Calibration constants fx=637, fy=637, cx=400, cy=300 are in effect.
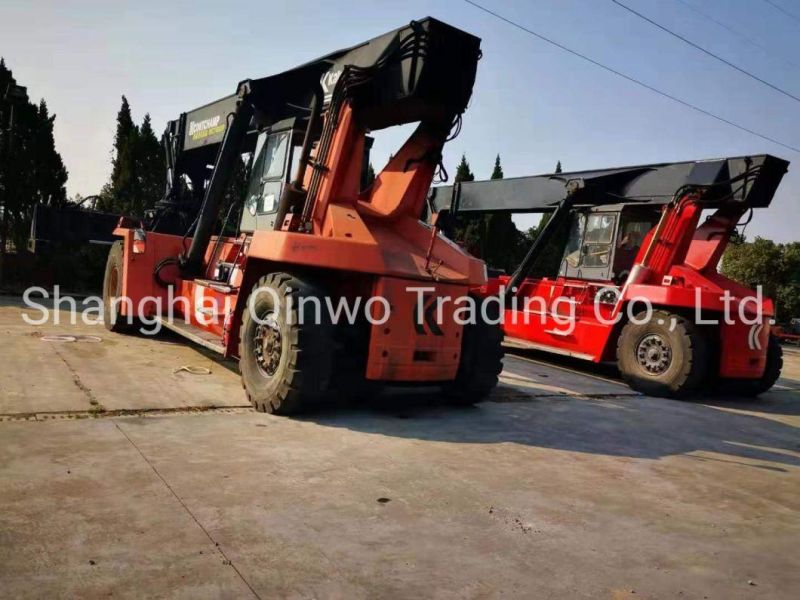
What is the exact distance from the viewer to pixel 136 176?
69.9 ft

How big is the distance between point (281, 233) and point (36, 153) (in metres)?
14.8

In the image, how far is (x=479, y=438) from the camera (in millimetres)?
5238

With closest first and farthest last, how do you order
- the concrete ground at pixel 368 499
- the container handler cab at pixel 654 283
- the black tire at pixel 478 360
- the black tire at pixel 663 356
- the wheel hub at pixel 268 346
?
the concrete ground at pixel 368 499 → the wheel hub at pixel 268 346 → the black tire at pixel 478 360 → the black tire at pixel 663 356 → the container handler cab at pixel 654 283

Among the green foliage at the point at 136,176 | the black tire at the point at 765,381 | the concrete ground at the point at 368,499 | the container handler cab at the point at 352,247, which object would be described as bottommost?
the concrete ground at the point at 368,499

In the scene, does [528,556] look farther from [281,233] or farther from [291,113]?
Answer: [291,113]

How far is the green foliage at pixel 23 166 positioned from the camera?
1590 centimetres

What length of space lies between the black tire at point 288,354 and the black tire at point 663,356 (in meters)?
5.18

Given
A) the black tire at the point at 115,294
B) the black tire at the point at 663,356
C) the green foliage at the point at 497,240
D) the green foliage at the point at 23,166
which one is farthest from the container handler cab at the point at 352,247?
the green foliage at the point at 497,240

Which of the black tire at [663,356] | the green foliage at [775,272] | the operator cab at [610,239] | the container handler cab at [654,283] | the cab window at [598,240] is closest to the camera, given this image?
the black tire at [663,356]

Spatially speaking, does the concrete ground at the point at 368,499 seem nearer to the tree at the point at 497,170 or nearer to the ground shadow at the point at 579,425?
the ground shadow at the point at 579,425

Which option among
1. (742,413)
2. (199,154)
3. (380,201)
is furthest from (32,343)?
(742,413)

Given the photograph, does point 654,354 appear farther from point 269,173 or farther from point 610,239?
point 269,173

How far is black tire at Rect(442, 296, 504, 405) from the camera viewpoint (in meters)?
6.32

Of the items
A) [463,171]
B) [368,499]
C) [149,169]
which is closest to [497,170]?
[463,171]
